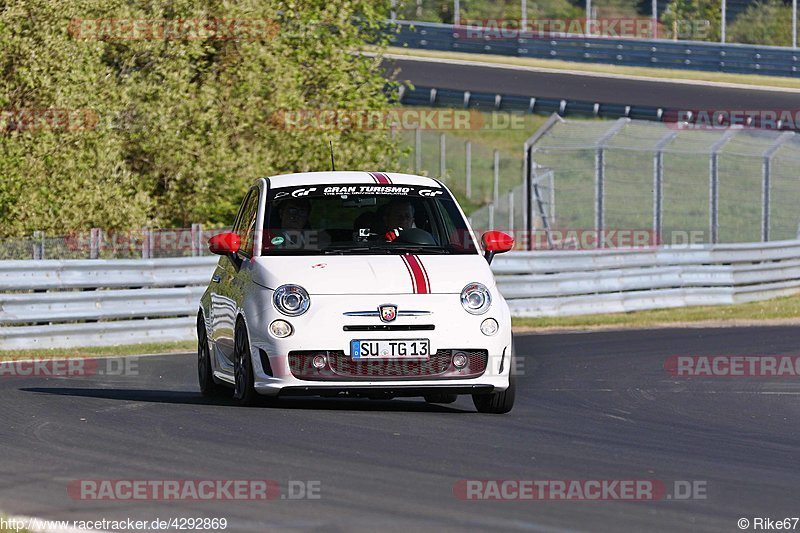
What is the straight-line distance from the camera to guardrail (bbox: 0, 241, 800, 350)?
17375mm

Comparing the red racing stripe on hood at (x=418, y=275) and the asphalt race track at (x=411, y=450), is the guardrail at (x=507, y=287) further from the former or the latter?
the red racing stripe on hood at (x=418, y=275)

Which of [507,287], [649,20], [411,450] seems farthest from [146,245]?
[649,20]

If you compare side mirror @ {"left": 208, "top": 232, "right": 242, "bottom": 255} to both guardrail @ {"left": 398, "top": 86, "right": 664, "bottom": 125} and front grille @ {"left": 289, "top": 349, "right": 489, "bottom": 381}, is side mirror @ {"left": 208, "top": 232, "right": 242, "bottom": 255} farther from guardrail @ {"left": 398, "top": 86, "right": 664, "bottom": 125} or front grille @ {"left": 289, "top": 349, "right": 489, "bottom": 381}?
guardrail @ {"left": 398, "top": 86, "right": 664, "bottom": 125}

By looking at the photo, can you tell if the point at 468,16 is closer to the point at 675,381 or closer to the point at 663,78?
the point at 663,78

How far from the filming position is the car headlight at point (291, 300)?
9.93m

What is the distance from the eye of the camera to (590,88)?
146 ft

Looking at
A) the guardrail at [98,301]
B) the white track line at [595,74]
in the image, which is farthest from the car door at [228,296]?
the white track line at [595,74]

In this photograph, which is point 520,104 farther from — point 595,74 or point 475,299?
point 475,299

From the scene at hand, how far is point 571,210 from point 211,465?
29.8 m

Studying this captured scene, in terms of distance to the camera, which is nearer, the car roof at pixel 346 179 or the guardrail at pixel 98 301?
the car roof at pixel 346 179

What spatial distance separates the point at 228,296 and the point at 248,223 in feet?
2.09

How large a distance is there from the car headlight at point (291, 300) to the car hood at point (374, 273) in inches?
1.7

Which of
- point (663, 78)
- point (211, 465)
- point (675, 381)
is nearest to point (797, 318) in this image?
point (675, 381)

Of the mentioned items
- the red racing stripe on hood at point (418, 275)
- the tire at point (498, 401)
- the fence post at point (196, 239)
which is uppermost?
the red racing stripe on hood at point (418, 275)
